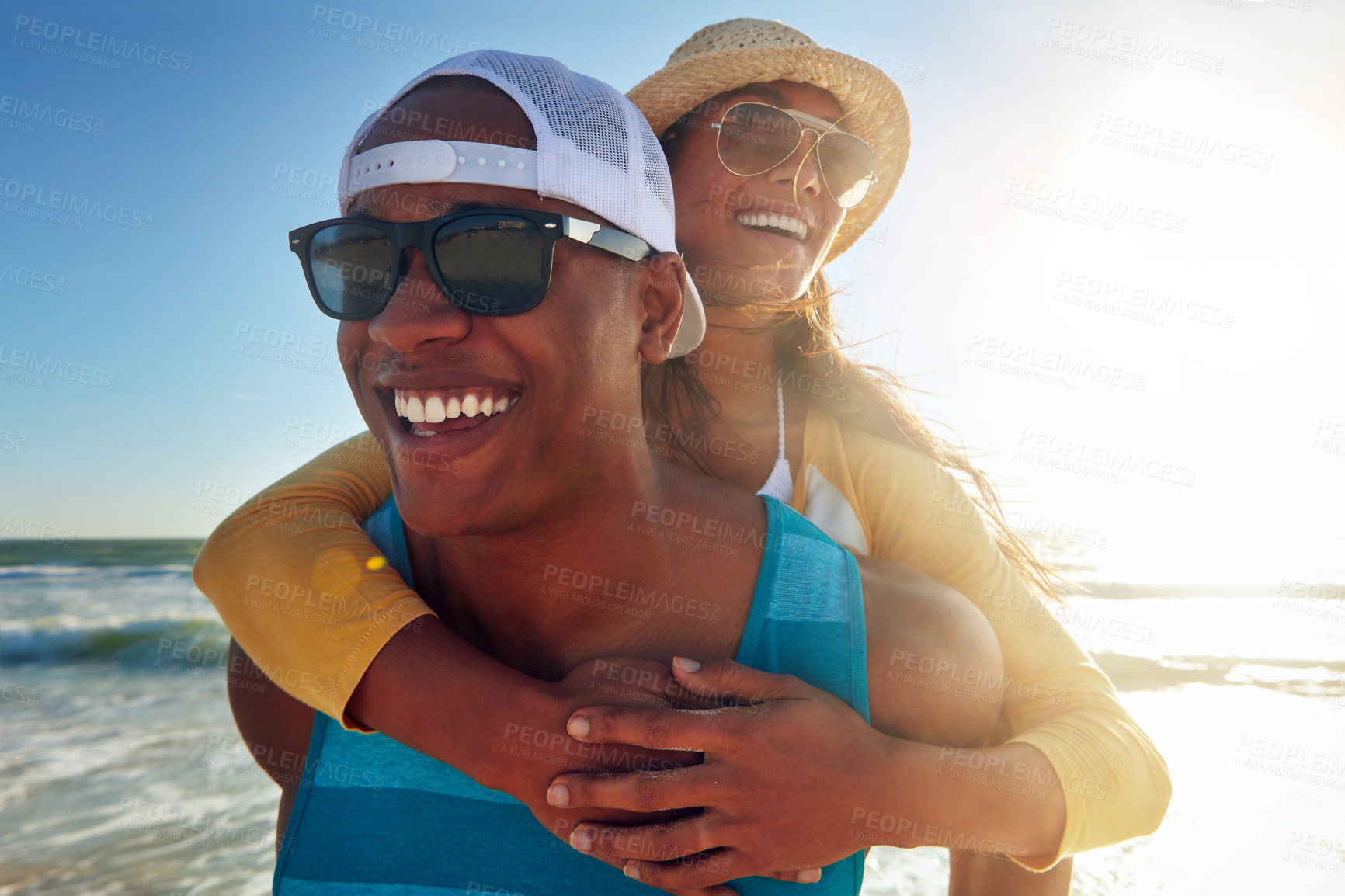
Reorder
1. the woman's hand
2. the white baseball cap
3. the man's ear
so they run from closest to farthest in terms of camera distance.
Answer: the woman's hand, the white baseball cap, the man's ear

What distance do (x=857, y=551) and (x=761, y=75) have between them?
69.4 inches

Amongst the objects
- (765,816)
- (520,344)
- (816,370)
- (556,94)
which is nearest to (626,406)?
(520,344)

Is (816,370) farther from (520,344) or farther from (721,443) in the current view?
(520,344)

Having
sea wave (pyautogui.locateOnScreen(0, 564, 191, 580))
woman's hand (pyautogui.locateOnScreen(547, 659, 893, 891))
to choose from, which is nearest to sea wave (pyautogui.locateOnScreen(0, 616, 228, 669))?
sea wave (pyautogui.locateOnScreen(0, 564, 191, 580))

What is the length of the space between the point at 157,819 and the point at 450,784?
5602mm

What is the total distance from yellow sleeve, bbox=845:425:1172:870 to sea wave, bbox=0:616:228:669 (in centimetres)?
987

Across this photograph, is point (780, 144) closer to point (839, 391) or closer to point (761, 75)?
point (761, 75)

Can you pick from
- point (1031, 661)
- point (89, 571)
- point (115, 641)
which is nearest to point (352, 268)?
point (1031, 661)

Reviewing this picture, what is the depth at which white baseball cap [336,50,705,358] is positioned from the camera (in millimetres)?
1513

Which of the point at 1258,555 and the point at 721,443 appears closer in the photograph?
the point at 721,443

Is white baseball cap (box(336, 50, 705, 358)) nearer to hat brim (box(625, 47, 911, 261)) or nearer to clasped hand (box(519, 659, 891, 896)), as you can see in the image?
clasped hand (box(519, 659, 891, 896))

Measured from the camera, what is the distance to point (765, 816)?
1.46 metres

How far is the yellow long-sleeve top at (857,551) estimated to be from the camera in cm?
168

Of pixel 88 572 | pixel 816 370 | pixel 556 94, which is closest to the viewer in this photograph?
pixel 556 94
